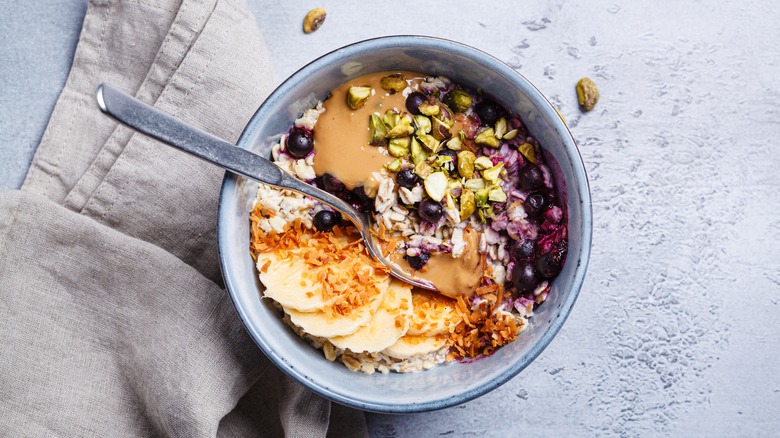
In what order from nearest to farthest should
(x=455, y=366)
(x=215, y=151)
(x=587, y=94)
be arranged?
(x=215, y=151) < (x=455, y=366) < (x=587, y=94)

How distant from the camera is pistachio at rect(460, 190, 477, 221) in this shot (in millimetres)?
1641

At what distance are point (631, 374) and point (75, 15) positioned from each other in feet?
6.27

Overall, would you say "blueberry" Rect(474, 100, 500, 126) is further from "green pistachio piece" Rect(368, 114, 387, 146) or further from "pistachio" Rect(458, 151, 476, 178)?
"green pistachio piece" Rect(368, 114, 387, 146)

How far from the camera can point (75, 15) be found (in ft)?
6.39

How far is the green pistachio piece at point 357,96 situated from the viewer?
5.40 feet

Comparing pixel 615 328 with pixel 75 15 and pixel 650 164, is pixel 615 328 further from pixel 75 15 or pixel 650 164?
pixel 75 15

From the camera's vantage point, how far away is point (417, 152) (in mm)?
1654

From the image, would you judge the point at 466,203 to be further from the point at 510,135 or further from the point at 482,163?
the point at 510,135

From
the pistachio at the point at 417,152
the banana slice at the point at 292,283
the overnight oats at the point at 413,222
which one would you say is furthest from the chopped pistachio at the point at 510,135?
the banana slice at the point at 292,283

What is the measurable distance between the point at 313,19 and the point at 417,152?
543 mm

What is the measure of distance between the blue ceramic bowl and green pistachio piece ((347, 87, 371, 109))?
0.05 m

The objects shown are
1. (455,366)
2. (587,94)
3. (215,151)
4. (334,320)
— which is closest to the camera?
(215,151)

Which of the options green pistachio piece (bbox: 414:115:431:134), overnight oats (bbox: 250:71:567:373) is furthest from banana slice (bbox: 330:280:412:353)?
green pistachio piece (bbox: 414:115:431:134)

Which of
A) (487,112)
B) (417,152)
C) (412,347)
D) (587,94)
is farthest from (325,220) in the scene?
(587,94)
